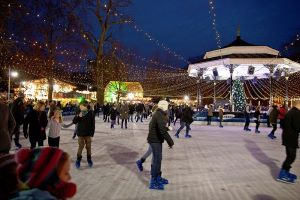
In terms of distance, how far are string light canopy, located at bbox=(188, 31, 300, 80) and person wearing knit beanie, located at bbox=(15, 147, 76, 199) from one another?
2414cm

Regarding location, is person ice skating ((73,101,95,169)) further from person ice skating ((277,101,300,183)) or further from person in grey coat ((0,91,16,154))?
person ice skating ((277,101,300,183))

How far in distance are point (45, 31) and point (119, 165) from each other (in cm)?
2780

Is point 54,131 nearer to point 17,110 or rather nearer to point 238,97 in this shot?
point 17,110

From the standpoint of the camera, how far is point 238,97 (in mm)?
27906

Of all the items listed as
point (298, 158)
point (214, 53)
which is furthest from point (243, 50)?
point (298, 158)

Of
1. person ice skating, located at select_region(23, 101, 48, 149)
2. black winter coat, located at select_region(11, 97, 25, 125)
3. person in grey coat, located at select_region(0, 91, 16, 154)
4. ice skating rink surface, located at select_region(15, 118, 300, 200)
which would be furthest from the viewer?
black winter coat, located at select_region(11, 97, 25, 125)

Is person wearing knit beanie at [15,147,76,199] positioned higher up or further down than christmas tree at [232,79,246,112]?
further down

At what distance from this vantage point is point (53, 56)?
108 ft

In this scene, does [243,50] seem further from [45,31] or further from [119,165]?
[119,165]

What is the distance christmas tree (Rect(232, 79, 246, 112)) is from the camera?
91.3 ft

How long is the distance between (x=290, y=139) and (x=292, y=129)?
21 cm

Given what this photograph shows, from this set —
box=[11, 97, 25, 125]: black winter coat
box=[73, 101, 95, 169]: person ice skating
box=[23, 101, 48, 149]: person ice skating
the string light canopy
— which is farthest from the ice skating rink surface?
the string light canopy

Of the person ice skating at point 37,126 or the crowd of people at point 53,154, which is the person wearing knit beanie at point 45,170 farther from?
the person ice skating at point 37,126

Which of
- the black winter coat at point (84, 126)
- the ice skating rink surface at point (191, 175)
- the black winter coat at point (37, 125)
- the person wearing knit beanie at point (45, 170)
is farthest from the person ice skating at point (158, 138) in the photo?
the person wearing knit beanie at point (45, 170)
